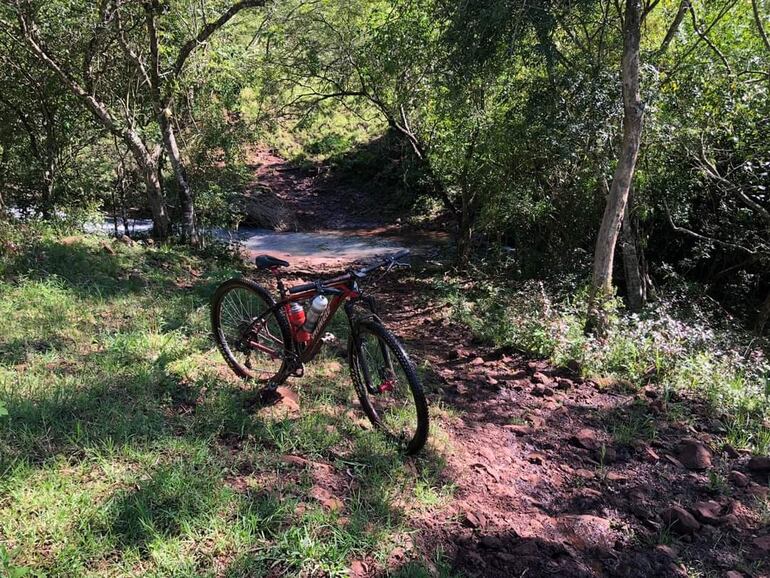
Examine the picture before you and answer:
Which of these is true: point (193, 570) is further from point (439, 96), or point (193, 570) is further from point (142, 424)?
point (439, 96)

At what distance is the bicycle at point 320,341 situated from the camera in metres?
3.33

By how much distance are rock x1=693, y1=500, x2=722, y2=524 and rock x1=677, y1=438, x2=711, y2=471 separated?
421mm

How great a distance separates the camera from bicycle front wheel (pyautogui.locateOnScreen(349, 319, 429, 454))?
315 centimetres

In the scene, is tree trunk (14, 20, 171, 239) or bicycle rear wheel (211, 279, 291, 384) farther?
tree trunk (14, 20, 171, 239)

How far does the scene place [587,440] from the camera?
398 centimetres

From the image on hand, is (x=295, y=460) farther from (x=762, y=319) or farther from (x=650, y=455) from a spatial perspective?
(x=762, y=319)

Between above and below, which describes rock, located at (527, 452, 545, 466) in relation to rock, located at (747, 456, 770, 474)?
above

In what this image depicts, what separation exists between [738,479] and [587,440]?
920 millimetres

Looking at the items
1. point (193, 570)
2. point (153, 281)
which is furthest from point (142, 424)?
point (153, 281)

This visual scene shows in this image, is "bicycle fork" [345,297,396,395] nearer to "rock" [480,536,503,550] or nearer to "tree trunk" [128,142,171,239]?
"rock" [480,536,503,550]

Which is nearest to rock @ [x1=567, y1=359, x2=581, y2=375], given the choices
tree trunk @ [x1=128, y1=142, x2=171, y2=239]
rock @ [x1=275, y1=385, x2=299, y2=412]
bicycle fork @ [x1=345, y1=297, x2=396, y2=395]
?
bicycle fork @ [x1=345, y1=297, x2=396, y2=395]

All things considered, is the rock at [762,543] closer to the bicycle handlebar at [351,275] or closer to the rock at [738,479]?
the rock at [738,479]

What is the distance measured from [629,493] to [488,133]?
19.3 ft

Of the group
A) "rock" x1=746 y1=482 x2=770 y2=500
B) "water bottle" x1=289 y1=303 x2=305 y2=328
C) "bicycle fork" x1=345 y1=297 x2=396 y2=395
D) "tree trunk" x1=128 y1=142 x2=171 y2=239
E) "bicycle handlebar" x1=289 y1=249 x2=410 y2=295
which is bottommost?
"rock" x1=746 y1=482 x2=770 y2=500
